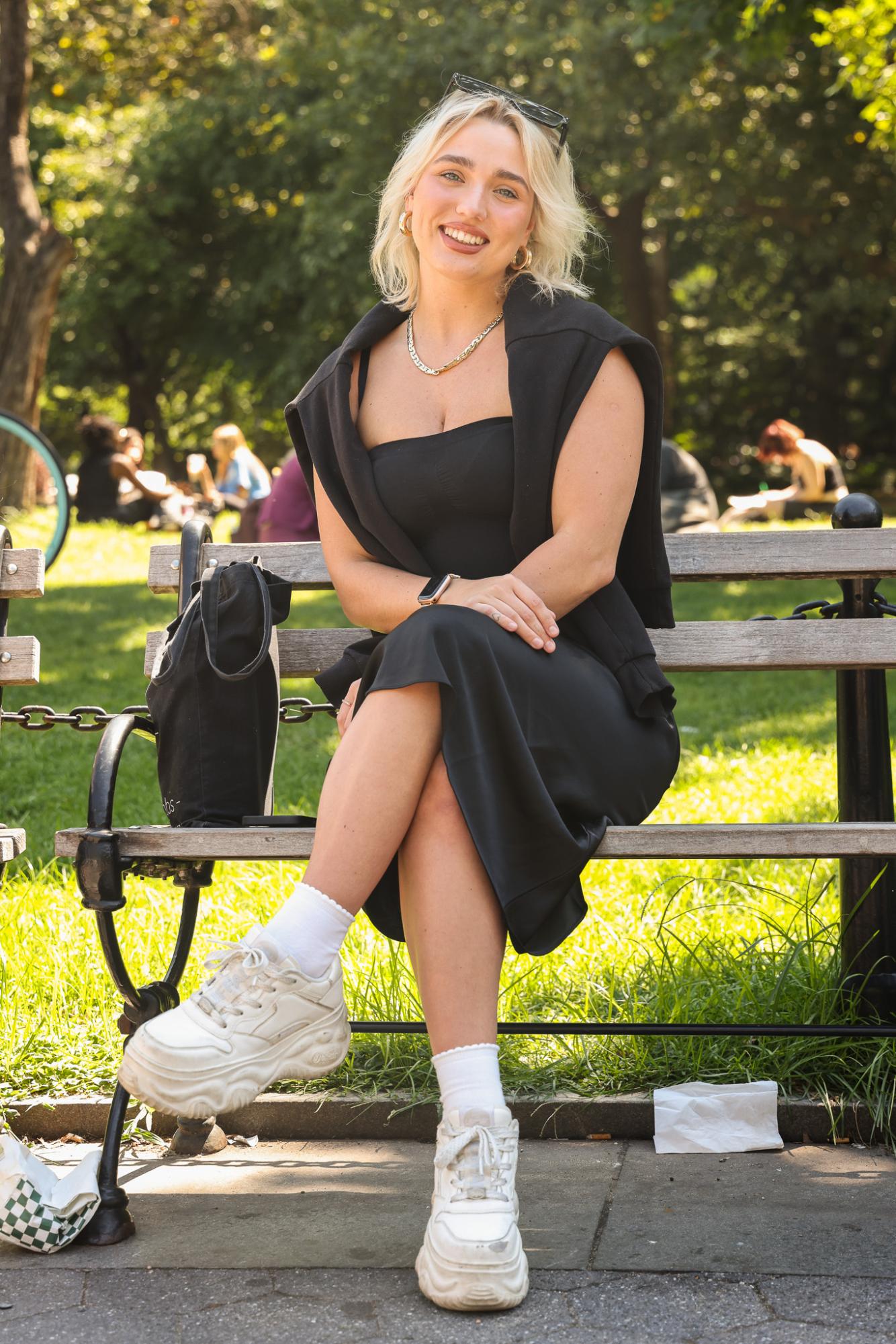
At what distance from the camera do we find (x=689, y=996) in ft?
10.2

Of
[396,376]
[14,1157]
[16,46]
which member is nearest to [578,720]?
[396,376]

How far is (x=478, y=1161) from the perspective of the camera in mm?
2137

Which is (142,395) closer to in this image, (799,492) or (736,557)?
(799,492)

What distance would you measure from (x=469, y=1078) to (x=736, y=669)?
4.02 feet

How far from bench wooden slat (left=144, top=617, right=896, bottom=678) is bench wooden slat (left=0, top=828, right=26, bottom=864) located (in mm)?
407

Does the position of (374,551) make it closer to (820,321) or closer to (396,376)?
(396,376)

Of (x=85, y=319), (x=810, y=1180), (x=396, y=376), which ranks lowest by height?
(x=810, y=1180)

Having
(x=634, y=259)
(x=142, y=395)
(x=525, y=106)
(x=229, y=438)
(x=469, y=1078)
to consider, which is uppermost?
(x=634, y=259)

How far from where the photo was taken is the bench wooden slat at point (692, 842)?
7.74ft

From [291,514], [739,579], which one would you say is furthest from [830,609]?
[291,514]

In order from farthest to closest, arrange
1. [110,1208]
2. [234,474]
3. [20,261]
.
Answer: [234,474], [20,261], [110,1208]

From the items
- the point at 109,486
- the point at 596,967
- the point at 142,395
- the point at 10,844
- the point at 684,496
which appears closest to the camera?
the point at 10,844

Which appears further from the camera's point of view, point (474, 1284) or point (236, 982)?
point (236, 982)

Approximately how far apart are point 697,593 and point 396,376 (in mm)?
7731
